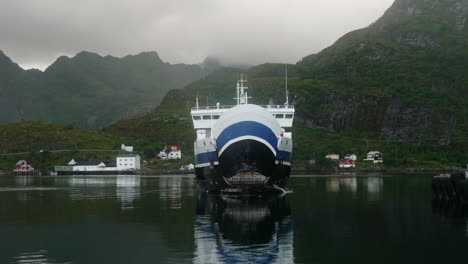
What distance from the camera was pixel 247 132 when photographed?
4509 cm

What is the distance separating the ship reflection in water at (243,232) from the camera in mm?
21766

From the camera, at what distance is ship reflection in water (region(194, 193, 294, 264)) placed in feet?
71.4

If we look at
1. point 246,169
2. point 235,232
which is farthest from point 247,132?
point 235,232

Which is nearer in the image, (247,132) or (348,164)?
(247,132)

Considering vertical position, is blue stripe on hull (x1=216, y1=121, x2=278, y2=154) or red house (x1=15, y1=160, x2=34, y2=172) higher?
blue stripe on hull (x1=216, y1=121, x2=278, y2=154)

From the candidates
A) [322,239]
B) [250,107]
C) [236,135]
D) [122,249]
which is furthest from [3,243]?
[250,107]

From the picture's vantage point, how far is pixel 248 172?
149 ft

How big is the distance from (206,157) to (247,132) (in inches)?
263

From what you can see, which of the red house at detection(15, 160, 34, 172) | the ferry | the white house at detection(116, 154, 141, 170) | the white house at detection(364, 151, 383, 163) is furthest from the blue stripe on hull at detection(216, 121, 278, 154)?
the red house at detection(15, 160, 34, 172)

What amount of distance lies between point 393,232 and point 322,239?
4.83 meters

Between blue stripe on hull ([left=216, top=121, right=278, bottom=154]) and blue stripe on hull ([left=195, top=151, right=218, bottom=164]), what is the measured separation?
165 cm

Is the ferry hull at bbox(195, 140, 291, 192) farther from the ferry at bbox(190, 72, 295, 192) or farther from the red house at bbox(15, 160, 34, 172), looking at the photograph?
the red house at bbox(15, 160, 34, 172)

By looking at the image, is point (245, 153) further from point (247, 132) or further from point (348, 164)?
point (348, 164)

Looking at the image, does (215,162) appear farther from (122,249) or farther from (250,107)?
(122,249)
